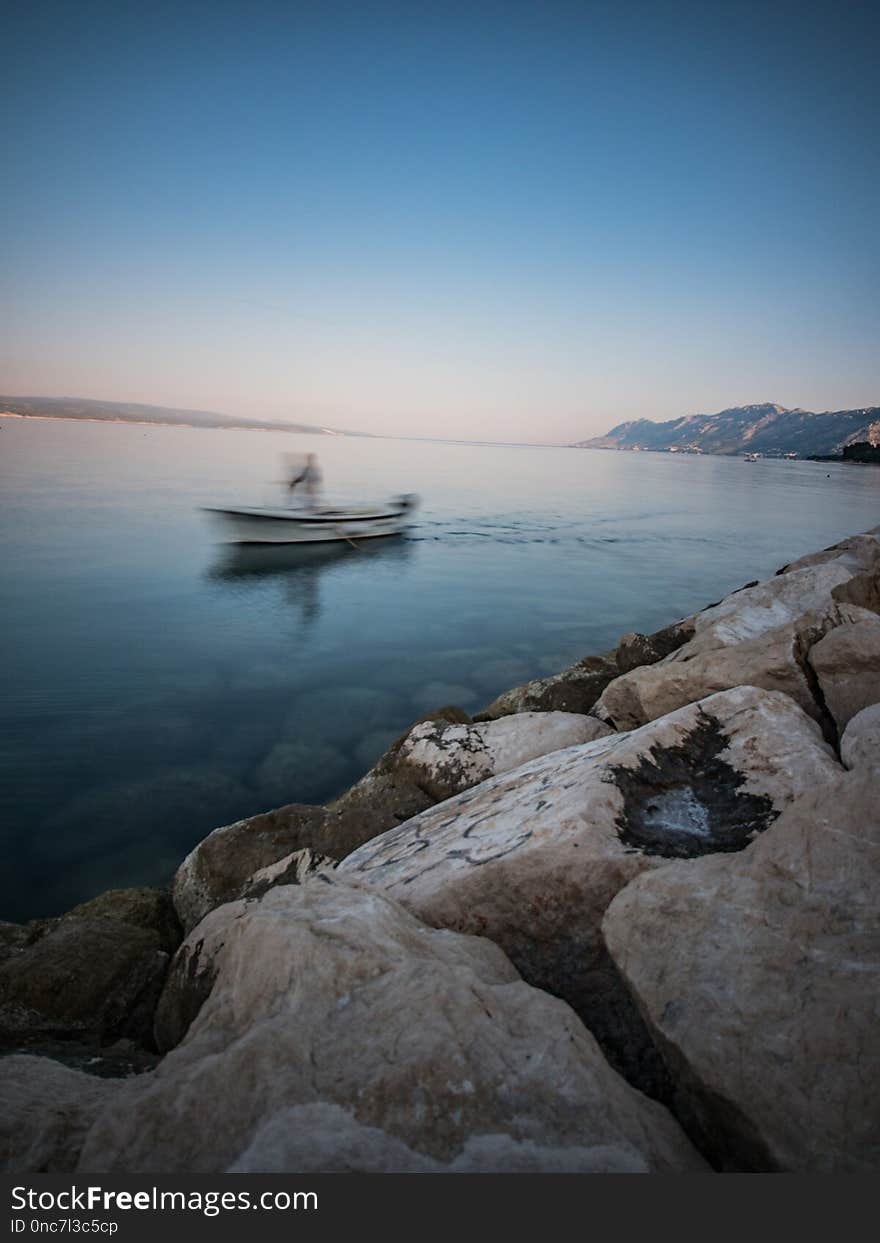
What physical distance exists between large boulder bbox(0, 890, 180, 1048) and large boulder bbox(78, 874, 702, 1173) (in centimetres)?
162

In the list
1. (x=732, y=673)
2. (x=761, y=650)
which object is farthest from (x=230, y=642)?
(x=761, y=650)

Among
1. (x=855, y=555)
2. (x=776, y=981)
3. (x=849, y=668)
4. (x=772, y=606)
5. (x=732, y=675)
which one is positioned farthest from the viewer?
(x=855, y=555)

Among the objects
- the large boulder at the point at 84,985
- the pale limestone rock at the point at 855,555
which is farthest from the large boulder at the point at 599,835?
the pale limestone rock at the point at 855,555

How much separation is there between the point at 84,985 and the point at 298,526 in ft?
77.9

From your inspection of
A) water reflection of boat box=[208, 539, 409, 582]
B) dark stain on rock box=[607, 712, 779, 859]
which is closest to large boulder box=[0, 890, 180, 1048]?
dark stain on rock box=[607, 712, 779, 859]

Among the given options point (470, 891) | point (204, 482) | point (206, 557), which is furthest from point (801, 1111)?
point (204, 482)

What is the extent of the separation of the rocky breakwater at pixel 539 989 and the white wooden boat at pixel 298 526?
21.8 meters

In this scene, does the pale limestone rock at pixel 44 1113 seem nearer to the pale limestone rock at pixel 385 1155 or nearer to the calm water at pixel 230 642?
the pale limestone rock at pixel 385 1155

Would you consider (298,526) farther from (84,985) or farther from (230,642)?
(84,985)

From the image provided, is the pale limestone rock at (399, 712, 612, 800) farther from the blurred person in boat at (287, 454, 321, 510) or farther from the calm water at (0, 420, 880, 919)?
the blurred person in boat at (287, 454, 321, 510)

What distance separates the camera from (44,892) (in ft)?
21.5

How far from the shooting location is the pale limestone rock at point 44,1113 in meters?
2.01

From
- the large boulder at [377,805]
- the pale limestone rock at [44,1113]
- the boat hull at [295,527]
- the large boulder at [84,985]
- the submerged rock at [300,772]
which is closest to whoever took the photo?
the pale limestone rock at [44,1113]

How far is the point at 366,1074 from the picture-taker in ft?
6.66
